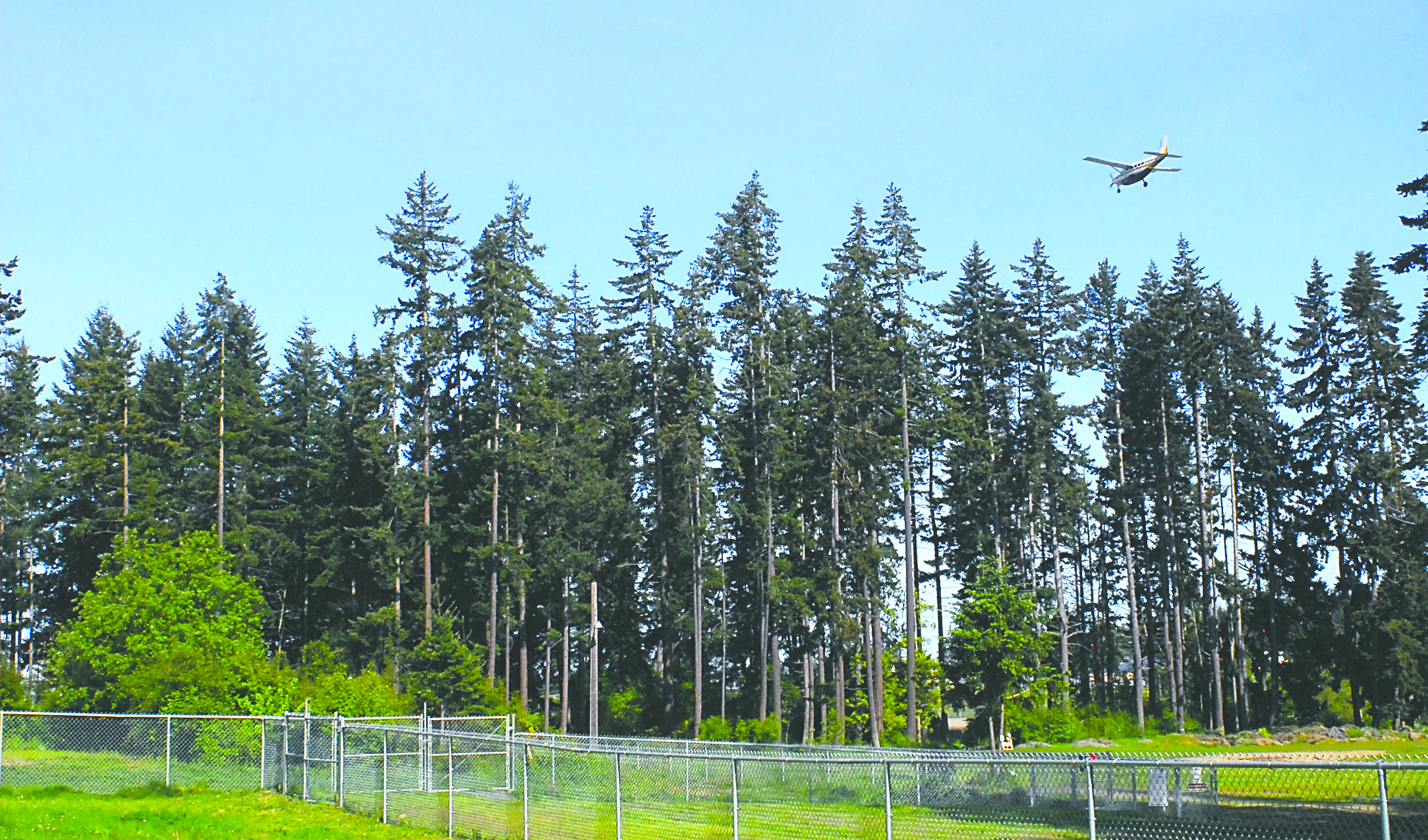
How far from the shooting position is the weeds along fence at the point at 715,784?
1118cm

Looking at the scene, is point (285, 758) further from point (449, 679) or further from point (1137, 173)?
point (1137, 173)

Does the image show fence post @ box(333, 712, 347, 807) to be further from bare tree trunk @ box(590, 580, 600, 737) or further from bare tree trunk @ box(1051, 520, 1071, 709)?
bare tree trunk @ box(1051, 520, 1071, 709)

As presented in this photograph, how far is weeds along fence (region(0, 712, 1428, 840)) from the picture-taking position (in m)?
11.2

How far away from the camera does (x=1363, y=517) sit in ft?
168

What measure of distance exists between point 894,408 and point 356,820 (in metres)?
35.9

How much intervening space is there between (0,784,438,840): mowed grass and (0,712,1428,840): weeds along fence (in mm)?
618

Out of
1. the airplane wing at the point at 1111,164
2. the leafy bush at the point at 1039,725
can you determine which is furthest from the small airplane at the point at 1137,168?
the leafy bush at the point at 1039,725

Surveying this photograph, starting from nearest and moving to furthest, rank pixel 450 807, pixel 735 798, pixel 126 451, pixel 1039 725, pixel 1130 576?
pixel 735 798 → pixel 450 807 → pixel 1039 725 → pixel 126 451 → pixel 1130 576

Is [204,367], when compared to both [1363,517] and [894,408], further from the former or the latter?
[1363,517]

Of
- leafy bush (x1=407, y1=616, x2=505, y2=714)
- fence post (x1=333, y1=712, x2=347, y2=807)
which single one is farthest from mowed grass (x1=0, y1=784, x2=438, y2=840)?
leafy bush (x1=407, y1=616, x2=505, y2=714)

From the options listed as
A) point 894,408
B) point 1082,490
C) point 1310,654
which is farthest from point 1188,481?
point 894,408

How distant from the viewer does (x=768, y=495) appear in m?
51.8

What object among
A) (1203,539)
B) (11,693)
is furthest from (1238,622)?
(11,693)

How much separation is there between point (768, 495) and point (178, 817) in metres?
35.5
